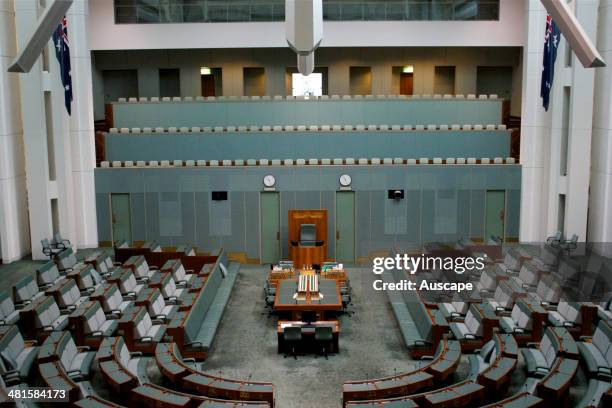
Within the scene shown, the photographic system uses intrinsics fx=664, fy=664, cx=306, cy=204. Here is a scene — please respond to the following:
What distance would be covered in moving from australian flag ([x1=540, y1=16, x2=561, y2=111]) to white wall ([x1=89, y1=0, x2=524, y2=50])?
3.78 metres

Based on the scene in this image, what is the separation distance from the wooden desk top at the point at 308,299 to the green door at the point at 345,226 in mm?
4455

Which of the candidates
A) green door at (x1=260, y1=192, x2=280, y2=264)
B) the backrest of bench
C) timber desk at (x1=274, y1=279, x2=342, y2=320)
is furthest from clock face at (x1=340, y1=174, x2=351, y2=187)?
timber desk at (x1=274, y1=279, x2=342, y2=320)

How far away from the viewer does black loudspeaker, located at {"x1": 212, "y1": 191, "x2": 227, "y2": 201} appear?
2006 centimetres

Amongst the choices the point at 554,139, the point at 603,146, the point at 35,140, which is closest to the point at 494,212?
the point at 554,139

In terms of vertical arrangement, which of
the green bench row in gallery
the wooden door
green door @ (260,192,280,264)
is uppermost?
the wooden door

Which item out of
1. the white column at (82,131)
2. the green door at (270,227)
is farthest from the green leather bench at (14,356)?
the green door at (270,227)

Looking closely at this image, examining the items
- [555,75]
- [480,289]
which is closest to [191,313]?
[480,289]

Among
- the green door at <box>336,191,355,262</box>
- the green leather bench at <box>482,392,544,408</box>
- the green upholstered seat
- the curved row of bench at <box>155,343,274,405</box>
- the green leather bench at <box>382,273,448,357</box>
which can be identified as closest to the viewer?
the green leather bench at <box>482,392,544,408</box>

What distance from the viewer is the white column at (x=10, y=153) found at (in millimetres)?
18312

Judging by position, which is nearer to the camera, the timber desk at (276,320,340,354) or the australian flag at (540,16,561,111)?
the timber desk at (276,320,340,354)

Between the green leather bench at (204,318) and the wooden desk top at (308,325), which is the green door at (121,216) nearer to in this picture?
the green leather bench at (204,318)

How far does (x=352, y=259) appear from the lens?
20.2 meters

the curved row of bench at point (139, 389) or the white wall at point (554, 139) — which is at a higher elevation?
the white wall at point (554, 139)

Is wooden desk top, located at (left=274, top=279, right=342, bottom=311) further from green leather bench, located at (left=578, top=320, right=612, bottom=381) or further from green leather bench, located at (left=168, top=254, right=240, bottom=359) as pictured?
green leather bench, located at (left=578, top=320, right=612, bottom=381)
